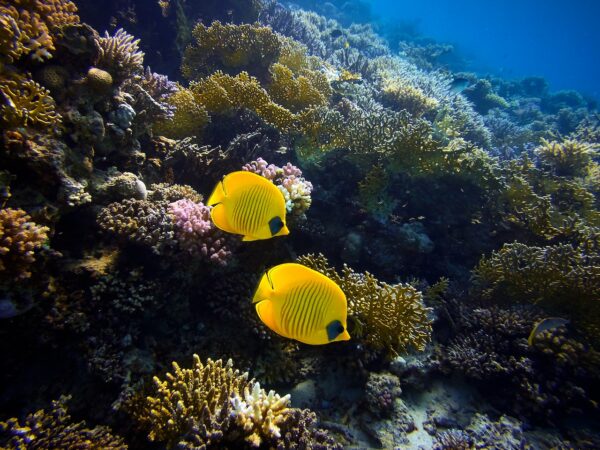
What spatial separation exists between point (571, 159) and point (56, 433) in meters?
9.75

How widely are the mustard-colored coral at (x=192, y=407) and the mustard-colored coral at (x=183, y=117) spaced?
3399mm

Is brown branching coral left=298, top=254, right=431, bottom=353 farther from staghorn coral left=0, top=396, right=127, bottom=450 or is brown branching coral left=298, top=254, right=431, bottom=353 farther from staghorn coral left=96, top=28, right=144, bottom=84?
staghorn coral left=96, top=28, right=144, bottom=84

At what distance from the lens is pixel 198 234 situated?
10.3ft

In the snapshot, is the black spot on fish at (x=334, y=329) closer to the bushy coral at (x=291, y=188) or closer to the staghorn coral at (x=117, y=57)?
the bushy coral at (x=291, y=188)

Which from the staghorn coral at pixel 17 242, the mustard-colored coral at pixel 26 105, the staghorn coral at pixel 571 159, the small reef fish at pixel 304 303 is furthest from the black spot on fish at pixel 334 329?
the staghorn coral at pixel 571 159

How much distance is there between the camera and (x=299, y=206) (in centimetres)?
370

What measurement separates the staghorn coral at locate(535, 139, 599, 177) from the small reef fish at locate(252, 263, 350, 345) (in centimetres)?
790

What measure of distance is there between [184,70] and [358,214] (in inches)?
190

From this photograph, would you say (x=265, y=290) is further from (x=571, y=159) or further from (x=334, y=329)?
(x=571, y=159)

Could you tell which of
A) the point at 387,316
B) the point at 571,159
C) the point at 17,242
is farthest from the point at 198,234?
the point at 571,159

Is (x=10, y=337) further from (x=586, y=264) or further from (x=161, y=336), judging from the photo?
(x=586, y=264)

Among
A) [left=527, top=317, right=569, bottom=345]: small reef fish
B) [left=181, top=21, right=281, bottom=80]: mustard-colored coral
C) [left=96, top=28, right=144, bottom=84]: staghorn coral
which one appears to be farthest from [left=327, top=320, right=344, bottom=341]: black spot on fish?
[left=181, top=21, right=281, bottom=80]: mustard-colored coral

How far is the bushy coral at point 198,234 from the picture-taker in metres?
3.08

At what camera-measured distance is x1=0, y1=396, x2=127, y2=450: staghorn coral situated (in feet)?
7.11
